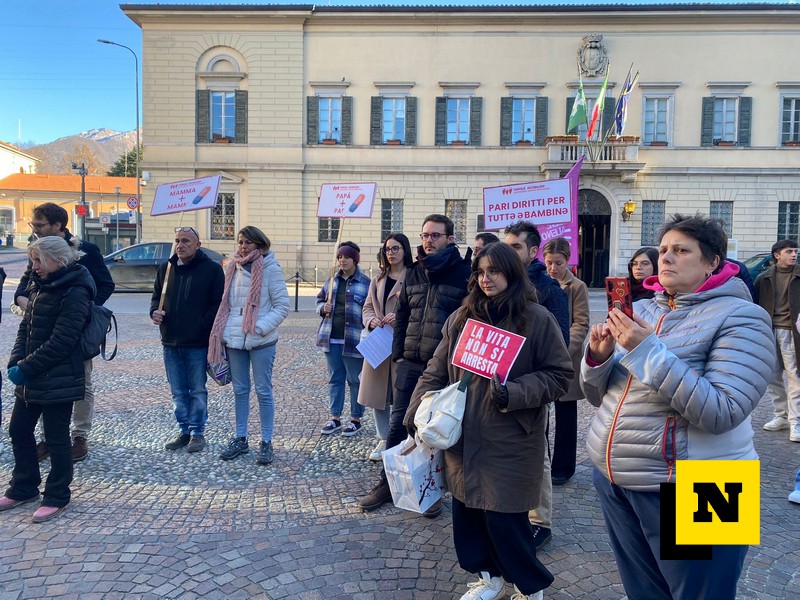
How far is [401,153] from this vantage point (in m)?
26.5

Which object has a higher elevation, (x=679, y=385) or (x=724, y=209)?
(x=724, y=209)

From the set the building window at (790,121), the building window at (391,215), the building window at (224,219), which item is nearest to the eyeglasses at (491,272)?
the building window at (391,215)

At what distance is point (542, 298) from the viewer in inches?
146

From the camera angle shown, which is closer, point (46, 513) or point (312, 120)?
point (46, 513)

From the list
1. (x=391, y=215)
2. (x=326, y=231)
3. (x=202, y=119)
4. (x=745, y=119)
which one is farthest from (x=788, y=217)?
(x=202, y=119)

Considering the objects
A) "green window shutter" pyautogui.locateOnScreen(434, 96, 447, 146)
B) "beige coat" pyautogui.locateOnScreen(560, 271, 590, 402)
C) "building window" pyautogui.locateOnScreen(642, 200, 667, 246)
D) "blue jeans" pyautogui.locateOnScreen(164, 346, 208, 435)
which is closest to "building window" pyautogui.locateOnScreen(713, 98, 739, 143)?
"building window" pyautogui.locateOnScreen(642, 200, 667, 246)

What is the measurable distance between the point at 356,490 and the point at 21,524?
7.56 ft

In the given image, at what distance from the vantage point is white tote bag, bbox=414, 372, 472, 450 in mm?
2754

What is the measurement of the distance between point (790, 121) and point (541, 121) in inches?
431

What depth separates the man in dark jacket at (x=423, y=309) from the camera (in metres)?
3.87

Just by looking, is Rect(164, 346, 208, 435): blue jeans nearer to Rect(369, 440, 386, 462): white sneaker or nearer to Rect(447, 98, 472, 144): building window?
Rect(369, 440, 386, 462): white sneaker

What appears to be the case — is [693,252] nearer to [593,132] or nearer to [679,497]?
[679,497]

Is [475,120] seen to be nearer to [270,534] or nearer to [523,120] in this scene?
[523,120]

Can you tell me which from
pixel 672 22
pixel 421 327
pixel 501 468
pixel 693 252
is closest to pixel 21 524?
pixel 421 327
